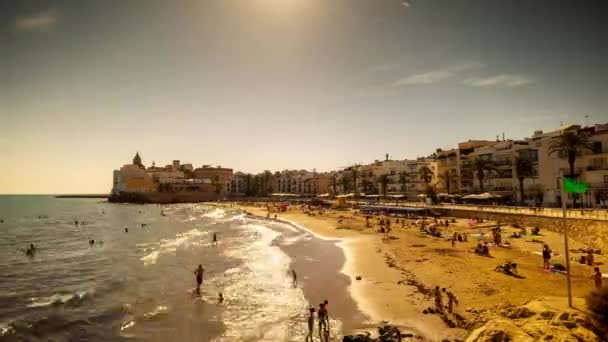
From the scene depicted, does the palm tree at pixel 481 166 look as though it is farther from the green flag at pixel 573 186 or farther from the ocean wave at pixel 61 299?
the ocean wave at pixel 61 299

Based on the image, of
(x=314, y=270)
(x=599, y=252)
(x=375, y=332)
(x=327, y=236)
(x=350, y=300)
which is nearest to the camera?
(x=375, y=332)

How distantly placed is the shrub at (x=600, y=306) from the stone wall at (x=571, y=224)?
770 inches

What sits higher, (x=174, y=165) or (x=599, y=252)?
(x=174, y=165)

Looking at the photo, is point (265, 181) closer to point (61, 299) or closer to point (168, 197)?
point (168, 197)

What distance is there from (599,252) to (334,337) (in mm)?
21745

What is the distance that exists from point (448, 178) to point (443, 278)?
56436mm

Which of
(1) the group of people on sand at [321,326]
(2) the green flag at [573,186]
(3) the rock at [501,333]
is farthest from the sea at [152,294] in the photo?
(2) the green flag at [573,186]

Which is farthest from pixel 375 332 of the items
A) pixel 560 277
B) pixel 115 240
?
pixel 115 240

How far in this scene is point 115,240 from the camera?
162 ft

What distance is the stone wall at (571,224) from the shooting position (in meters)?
28.3

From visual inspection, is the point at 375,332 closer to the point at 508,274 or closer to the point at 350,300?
the point at 350,300

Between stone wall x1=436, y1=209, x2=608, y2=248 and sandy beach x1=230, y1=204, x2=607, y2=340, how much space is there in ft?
3.80

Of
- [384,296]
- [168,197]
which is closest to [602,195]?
[384,296]

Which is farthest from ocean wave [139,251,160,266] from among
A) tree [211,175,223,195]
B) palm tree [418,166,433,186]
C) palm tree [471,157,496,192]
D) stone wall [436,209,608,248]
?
tree [211,175,223,195]
